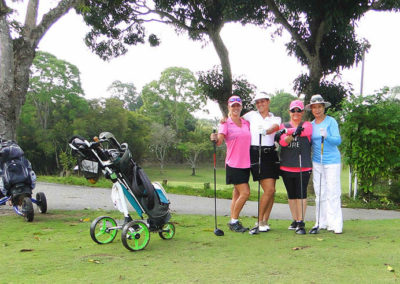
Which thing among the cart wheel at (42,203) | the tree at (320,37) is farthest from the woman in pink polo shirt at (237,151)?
the tree at (320,37)

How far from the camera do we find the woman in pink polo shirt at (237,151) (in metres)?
5.63

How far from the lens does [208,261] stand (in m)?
4.02

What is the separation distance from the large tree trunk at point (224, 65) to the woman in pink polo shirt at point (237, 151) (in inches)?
261

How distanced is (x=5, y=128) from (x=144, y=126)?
1788 inches

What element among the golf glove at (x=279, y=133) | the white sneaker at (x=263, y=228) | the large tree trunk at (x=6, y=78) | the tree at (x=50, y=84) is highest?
the tree at (x=50, y=84)

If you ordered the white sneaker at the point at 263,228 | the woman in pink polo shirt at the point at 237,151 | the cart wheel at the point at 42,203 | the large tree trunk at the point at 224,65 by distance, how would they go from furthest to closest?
the large tree trunk at the point at 224,65 → the cart wheel at the point at 42,203 → the white sneaker at the point at 263,228 → the woman in pink polo shirt at the point at 237,151

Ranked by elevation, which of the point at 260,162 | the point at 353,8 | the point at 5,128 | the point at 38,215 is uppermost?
the point at 353,8

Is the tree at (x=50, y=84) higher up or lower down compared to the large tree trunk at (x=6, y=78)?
higher up

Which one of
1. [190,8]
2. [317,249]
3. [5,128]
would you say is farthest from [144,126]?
[317,249]

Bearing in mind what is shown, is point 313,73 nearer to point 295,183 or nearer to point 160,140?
point 295,183

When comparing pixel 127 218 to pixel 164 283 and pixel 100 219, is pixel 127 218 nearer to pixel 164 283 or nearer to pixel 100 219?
pixel 100 219

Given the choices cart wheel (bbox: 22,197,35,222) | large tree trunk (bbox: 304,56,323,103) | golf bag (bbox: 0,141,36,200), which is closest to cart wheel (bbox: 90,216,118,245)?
cart wheel (bbox: 22,197,35,222)

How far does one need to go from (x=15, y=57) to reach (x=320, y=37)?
8.35 m

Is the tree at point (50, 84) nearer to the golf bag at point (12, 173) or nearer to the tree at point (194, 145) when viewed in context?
the tree at point (194, 145)
